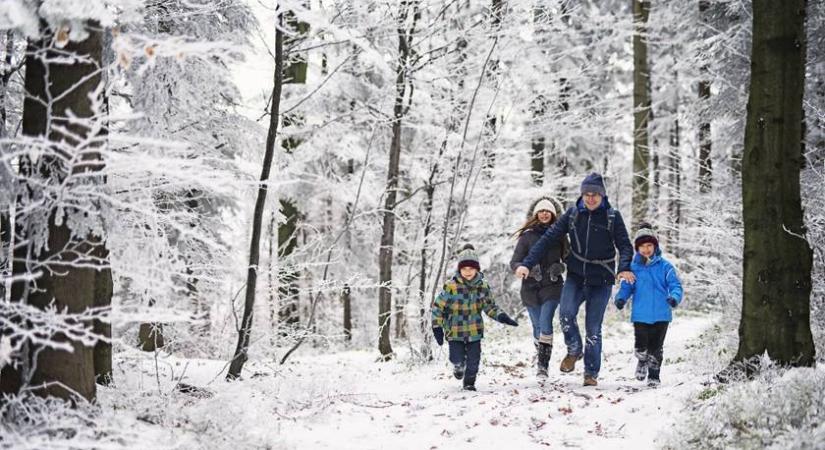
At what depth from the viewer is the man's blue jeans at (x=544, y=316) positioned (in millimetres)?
7191

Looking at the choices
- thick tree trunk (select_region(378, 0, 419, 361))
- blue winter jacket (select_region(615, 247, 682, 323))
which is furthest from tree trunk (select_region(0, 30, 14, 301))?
thick tree trunk (select_region(378, 0, 419, 361))

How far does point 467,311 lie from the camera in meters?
6.95

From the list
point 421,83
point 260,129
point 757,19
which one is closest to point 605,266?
point 757,19

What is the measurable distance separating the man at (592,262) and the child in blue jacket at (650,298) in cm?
18

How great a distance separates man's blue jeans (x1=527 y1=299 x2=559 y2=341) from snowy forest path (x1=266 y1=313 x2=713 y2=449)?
60 centimetres

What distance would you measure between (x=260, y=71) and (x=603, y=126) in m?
10.1

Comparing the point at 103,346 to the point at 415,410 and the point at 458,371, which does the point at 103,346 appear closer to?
the point at 415,410

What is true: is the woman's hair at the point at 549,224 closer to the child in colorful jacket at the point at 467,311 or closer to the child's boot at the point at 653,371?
the child in colorful jacket at the point at 467,311

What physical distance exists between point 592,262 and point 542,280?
772mm

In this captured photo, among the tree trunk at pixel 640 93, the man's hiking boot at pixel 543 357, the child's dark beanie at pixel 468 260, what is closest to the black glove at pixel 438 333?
the child's dark beanie at pixel 468 260

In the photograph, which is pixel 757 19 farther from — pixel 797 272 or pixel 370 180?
pixel 370 180

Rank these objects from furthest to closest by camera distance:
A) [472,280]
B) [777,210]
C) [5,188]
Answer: [472,280], [777,210], [5,188]

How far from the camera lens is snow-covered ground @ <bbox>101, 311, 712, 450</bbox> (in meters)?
4.73

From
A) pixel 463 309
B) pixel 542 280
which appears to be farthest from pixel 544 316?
pixel 463 309
